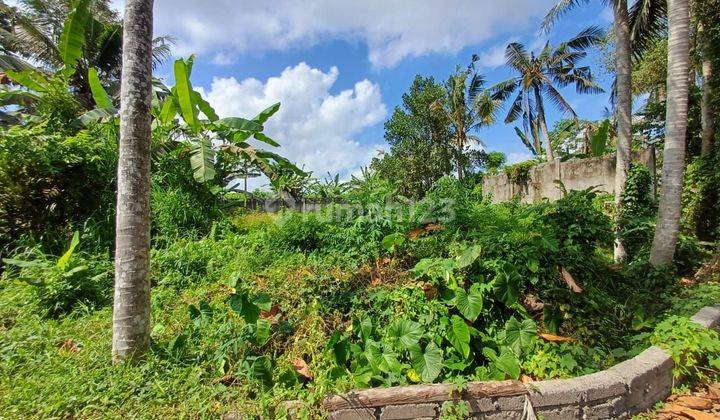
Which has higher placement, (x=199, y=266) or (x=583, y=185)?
(x=583, y=185)

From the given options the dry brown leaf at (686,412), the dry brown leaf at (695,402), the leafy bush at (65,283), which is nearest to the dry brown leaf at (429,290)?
the dry brown leaf at (686,412)

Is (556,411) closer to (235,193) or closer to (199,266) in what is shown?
(199,266)

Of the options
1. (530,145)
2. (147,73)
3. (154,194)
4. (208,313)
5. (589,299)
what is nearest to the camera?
(147,73)

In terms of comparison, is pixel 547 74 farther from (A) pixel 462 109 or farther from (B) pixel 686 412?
(B) pixel 686 412

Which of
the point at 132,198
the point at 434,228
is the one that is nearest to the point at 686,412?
the point at 434,228

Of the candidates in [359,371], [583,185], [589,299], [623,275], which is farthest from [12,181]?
[583,185]

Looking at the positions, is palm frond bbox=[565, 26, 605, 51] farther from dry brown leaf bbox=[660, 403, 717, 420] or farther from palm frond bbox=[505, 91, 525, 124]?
dry brown leaf bbox=[660, 403, 717, 420]

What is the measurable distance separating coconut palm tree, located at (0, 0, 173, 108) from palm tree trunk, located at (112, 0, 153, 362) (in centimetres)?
910

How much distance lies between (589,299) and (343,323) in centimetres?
238

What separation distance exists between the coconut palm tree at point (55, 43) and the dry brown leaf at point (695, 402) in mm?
12808

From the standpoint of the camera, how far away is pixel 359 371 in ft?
7.64

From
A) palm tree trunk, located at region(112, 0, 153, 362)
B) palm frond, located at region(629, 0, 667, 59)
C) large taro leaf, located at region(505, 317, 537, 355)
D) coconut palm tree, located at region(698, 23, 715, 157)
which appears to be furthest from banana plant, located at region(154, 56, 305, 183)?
coconut palm tree, located at region(698, 23, 715, 157)

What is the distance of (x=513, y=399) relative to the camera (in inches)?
86.1

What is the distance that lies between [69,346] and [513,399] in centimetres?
339
